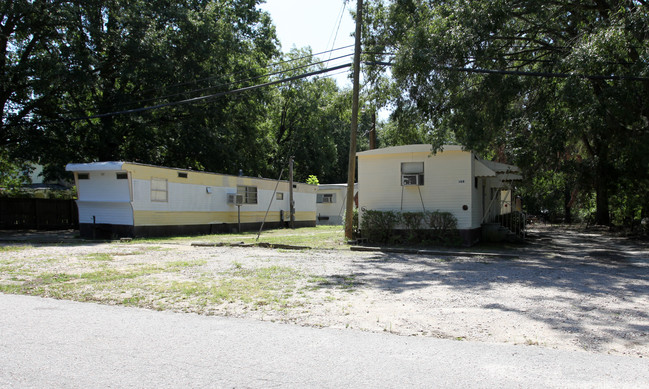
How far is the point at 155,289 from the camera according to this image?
285 inches

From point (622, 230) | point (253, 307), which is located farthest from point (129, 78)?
point (622, 230)

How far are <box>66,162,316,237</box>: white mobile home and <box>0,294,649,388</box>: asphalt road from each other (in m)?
10.9

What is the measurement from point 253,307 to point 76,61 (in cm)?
1840

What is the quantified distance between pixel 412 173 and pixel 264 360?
11.5 metres

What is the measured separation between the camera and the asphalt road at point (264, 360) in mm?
3545

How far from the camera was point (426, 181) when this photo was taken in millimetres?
14578

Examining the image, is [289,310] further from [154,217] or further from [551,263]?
[154,217]

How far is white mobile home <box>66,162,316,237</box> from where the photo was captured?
16.6 m

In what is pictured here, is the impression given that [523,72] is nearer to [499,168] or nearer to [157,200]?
[499,168]

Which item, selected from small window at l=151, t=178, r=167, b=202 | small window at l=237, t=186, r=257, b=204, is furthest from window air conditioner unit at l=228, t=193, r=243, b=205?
small window at l=151, t=178, r=167, b=202

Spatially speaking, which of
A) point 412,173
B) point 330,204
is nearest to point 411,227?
point 412,173

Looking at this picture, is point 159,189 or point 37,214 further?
point 37,214

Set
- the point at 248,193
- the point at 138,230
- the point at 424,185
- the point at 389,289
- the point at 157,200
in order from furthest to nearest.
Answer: the point at 248,193 → the point at 157,200 → the point at 138,230 → the point at 424,185 → the point at 389,289

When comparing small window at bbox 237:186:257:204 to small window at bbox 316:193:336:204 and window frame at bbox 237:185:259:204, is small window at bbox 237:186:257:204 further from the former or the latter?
small window at bbox 316:193:336:204
